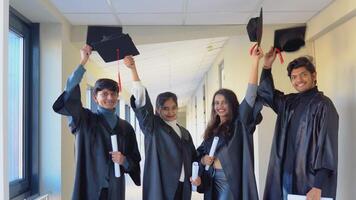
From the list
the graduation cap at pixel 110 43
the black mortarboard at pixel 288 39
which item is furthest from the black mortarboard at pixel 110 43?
the black mortarboard at pixel 288 39

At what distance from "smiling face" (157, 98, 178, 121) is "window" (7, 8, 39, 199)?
4.59 feet

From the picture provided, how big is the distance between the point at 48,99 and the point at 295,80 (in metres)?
2.18

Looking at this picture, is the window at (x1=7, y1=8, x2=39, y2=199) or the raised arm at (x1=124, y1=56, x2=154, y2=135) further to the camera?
the window at (x1=7, y1=8, x2=39, y2=199)

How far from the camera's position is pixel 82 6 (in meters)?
3.28

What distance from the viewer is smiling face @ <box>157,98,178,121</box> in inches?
101

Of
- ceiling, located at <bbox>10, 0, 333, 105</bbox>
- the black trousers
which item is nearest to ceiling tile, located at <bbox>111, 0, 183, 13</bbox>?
ceiling, located at <bbox>10, 0, 333, 105</bbox>

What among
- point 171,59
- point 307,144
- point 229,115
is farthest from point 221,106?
point 171,59

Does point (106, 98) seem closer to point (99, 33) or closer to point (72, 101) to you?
point (72, 101)

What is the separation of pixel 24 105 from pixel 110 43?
4.66 ft

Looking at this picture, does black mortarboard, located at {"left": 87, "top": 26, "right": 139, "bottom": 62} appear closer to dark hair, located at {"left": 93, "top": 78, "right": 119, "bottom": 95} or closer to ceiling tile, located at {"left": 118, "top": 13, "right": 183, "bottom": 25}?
dark hair, located at {"left": 93, "top": 78, "right": 119, "bottom": 95}

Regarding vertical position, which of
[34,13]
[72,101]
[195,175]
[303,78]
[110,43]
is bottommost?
[195,175]

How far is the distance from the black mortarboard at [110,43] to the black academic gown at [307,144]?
0.92 metres

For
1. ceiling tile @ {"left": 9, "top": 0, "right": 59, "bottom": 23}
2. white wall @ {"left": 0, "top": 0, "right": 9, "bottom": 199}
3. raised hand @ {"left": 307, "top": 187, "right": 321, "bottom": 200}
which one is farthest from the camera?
ceiling tile @ {"left": 9, "top": 0, "right": 59, "bottom": 23}

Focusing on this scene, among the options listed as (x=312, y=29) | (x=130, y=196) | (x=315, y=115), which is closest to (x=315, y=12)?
(x=312, y=29)
